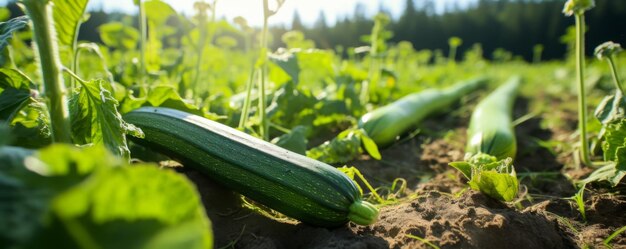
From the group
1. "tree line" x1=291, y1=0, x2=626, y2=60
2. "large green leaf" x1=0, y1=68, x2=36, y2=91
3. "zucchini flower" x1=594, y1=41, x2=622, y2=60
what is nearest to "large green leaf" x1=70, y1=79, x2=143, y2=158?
"large green leaf" x1=0, y1=68, x2=36, y2=91

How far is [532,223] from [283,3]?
1.88 m

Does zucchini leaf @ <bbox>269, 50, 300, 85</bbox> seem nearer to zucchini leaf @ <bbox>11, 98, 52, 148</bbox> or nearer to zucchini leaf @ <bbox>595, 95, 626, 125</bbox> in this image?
zucchini leaf @ <bbox>11, 98, 52, 148</bbox>

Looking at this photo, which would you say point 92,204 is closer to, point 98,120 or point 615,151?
point 98,120

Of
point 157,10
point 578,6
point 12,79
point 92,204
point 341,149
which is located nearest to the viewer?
point 92,204

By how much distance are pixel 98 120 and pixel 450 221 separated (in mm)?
1550

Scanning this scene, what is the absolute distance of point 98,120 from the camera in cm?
175

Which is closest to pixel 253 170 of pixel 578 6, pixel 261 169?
pixel 261 169

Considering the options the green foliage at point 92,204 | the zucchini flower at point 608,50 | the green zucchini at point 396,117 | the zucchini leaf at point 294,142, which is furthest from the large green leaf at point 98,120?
the zucchini flower at point 608,50

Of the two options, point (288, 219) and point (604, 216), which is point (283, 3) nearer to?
point (288, 219)

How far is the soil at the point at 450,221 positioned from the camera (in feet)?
5.87

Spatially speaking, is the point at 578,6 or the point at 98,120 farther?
the point at 578,6

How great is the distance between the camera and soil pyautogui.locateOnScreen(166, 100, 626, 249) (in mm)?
1788

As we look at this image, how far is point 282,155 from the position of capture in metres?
2.10

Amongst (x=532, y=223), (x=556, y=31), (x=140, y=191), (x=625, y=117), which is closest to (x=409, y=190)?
(x=532, y=223)
